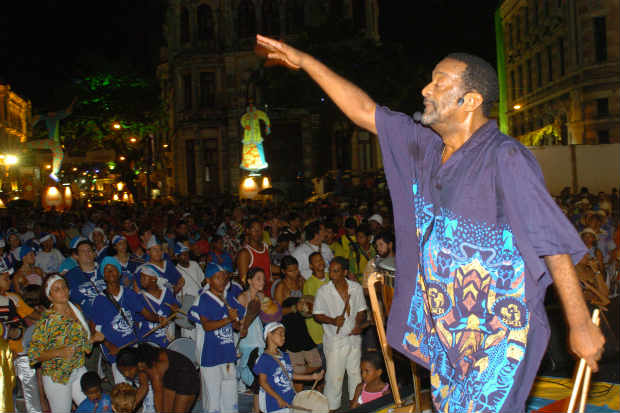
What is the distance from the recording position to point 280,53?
313cm

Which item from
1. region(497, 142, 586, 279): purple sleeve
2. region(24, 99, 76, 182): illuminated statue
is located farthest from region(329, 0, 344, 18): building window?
region(497, 142, 586, 279): purple sleeve

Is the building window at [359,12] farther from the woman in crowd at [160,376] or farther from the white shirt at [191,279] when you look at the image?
the woman in crowd at [160,376]

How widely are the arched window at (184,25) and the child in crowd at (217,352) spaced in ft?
125

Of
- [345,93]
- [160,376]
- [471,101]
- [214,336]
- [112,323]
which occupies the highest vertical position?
[345,93]

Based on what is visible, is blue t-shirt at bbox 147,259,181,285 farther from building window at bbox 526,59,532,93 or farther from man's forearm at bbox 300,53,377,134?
building window at bbox 526,59,532,93

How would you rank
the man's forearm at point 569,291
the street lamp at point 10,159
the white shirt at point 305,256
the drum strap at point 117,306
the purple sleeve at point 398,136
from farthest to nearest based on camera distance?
the street lamp at point 10,159 → the white shirt at point 305,256 → the drum strap at point 117,306 → the purple sleeve at point 398,136 → the man's forearm at point 569,291

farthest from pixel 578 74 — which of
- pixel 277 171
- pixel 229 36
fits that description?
pixel 229 36

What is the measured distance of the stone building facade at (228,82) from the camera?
133 ft

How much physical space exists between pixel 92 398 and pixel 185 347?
139cm

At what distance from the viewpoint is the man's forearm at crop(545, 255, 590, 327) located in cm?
232

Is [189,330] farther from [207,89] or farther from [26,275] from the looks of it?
[207,89]

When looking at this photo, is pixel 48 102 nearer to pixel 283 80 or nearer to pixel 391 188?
pixel 283 80

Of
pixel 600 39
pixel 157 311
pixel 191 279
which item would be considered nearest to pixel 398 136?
pixel 157 311

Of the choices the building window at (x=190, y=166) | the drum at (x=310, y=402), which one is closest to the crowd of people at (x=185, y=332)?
the drum at (x=310, y=402)
